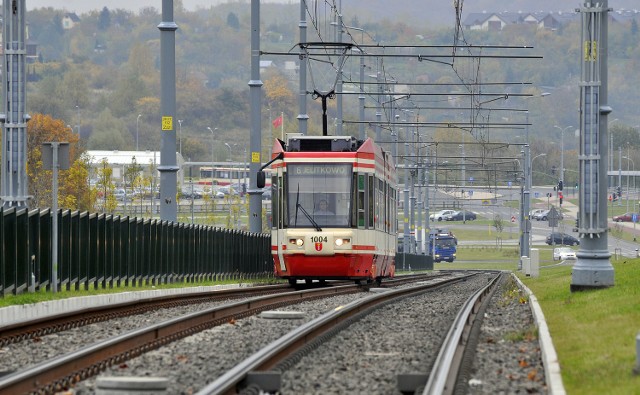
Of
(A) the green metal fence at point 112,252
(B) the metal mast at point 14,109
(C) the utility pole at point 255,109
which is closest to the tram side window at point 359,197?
(A) the green metal fence at point 112,252

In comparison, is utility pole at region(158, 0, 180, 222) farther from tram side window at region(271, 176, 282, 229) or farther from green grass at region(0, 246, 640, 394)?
green grass at region(0, 246, 640, 394)

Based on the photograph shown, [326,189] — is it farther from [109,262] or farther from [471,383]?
[471,383]

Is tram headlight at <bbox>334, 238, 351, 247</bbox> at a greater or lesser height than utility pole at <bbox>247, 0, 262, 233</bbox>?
lesser

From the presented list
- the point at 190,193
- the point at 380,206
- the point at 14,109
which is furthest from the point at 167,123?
the point at 190,193

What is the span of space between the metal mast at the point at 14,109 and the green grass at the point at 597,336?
8.89m

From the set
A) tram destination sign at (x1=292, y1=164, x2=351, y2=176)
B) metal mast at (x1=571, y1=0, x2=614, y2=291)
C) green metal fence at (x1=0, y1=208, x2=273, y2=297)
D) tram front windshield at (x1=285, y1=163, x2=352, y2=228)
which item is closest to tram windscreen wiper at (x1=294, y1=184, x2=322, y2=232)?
tram front windshield at (x1=285, y1=163, x2=352, y2=228)

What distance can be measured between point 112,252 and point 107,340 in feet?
58.8

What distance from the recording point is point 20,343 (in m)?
17.3

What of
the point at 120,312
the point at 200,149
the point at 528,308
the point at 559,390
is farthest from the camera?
the point at 200,149

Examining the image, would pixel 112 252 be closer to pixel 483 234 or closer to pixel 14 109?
pixel 14 109

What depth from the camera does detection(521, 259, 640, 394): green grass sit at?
13367mm

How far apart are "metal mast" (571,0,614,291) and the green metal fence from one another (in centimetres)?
965

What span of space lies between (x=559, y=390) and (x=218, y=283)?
96.4ft

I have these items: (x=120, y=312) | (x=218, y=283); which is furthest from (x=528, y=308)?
(x=218, y=283)
